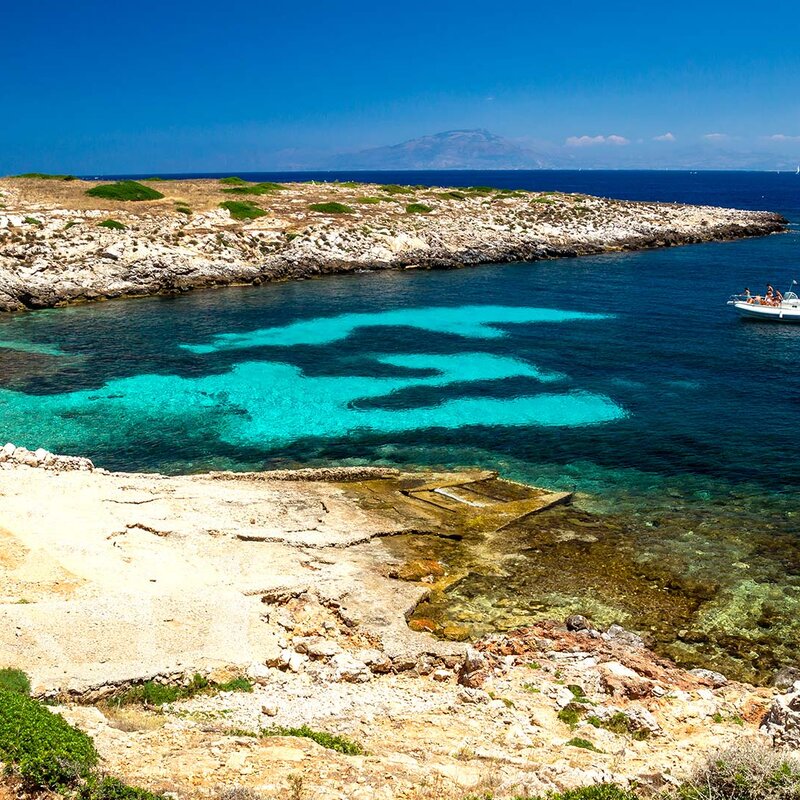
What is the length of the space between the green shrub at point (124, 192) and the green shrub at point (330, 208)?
1707 centimetres

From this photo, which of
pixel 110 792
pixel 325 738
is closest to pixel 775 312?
pixel 325 738

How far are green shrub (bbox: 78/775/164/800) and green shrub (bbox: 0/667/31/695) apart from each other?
3372 millimetres

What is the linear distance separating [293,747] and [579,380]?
2995 cm

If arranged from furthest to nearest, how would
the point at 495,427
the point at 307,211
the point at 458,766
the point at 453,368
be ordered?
the point at 307,211, the point at 453,368, the point at 495,427, the point at 458,766

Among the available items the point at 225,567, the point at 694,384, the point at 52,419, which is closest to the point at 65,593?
the point at 225,567

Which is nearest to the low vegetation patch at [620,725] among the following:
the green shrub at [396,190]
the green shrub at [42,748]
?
the green shrub at [42,748]

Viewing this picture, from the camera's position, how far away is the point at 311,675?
14445 millimetres

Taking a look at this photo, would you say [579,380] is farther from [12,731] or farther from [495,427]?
[12,731]

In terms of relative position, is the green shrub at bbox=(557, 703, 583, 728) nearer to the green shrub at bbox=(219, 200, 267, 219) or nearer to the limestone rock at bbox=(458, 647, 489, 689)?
the limestone rock at bbox=(458, 647, 489, 689)

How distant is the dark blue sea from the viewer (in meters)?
19.8

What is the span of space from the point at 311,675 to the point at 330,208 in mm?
73760

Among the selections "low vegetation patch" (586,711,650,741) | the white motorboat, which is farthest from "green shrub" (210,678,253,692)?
the white motorboat

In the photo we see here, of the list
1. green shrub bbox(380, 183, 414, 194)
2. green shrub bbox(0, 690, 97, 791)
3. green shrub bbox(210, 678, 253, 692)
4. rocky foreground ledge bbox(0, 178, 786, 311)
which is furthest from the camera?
green shrub bbox(380, 183, 414, 194)

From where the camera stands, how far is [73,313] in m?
54.4
